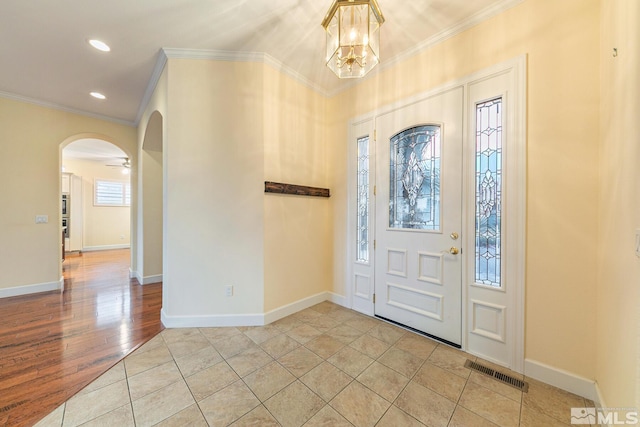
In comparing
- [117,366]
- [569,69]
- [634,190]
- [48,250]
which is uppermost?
[569,69]

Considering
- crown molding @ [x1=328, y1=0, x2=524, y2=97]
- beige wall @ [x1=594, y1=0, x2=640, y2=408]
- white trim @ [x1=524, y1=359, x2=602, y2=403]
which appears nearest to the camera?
beige wall @ [x1=594, y1=0, x2=640, y2=408]

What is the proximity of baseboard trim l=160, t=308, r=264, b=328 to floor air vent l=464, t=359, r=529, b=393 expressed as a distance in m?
2.00

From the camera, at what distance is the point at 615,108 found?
1349 mm

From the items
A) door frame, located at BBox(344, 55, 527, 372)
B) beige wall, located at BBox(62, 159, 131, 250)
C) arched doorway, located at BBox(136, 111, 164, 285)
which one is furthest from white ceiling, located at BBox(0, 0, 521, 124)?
beige wall, located at BBox(62, 159, 131, 250)

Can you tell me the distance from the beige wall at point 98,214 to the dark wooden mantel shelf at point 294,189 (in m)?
8.21

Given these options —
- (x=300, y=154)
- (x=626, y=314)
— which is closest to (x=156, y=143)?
(x=300, y=154)

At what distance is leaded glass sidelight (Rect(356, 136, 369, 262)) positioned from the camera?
2.94 meters

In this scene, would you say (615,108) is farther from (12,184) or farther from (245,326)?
(12,184)

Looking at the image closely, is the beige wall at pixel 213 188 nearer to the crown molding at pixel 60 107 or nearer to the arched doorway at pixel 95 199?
the crown molding at pixel 60 107

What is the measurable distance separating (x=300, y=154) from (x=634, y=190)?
8.68 feet

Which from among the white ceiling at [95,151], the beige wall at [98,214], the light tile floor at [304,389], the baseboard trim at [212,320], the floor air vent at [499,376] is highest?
the white ceiling at [95,151]

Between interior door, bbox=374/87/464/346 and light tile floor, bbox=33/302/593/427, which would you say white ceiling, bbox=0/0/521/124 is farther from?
light tile floor, bbox=33/302/593/427

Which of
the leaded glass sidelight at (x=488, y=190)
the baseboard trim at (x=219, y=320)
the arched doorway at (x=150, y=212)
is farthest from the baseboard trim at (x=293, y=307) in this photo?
the arched doorway at (x=150, y=212)

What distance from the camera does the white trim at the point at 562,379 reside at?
157 centimetres
